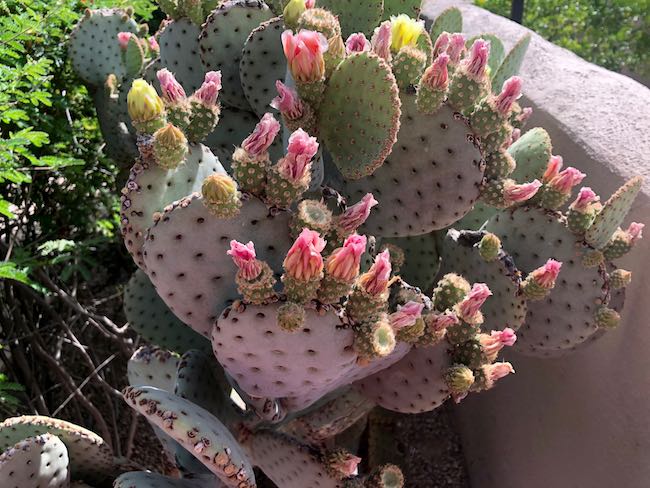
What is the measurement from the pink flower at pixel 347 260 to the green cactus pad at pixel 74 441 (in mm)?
839

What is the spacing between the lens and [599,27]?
562 cm

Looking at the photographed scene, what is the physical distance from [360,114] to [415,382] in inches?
33.3

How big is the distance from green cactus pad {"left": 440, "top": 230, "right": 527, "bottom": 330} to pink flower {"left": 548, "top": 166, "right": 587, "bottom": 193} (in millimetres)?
280

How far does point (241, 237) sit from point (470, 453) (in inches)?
84.4

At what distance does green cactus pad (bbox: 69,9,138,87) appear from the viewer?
256cm

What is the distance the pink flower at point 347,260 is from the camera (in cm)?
130

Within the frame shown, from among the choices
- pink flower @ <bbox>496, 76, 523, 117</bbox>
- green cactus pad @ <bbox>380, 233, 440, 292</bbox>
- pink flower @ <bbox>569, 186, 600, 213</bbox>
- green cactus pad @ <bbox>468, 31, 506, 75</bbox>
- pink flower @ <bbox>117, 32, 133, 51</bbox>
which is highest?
pink flower @ <bbox>496, 76, 523, 117</bbox>

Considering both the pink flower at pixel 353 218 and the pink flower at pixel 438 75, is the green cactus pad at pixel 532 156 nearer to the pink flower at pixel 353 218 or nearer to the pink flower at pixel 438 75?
the pink flower at pixel 438 75

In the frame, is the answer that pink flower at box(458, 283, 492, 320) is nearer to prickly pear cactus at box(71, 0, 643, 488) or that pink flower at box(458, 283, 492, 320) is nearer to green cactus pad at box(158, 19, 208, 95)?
prickly pear cactus at box(71, 0, 643, 488)

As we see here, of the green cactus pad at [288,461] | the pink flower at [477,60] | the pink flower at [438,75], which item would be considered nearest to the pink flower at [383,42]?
the pink flower at [438,75]

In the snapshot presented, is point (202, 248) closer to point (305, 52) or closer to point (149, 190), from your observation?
point (149, 190)

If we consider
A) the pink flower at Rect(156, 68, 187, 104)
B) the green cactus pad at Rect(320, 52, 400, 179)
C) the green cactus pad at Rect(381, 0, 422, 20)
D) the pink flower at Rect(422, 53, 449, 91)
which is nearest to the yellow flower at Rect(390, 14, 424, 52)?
the pink flower at Rect(422, 53, 449, 91)

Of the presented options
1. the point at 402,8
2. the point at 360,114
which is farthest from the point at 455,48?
the point at 402,8

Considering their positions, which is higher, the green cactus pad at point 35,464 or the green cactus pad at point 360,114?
the green cactus pad at point 360,114
